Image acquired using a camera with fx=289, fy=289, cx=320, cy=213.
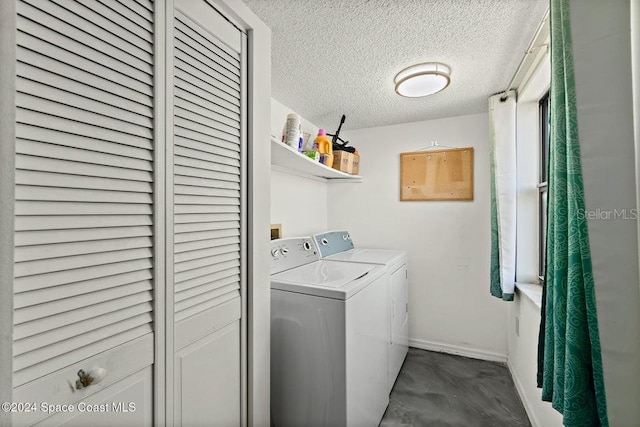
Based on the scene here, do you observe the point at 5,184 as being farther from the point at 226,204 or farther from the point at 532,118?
the point at 532,118

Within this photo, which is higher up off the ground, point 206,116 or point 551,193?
point 206,116

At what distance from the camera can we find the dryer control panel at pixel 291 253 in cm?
180

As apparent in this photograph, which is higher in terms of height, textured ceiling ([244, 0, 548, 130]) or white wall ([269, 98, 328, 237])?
textured ceiling ([244, 0, 548, 130])

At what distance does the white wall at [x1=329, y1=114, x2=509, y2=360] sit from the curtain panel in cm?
49

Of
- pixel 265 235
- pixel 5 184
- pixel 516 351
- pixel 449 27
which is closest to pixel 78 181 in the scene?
pixel 5 184

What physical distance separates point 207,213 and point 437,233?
7.59 feet

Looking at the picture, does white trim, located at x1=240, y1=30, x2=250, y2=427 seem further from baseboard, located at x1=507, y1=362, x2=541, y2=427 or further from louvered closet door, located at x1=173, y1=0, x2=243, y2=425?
baseboard, located at x1=507, y1=362, x2=541, y2=427

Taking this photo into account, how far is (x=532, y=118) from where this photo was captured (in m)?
2.11

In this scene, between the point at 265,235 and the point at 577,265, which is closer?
the point at 577,265

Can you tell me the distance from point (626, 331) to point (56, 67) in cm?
138

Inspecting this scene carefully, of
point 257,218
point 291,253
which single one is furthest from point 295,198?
point 257,218

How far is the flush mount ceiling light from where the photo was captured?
68.9 inches

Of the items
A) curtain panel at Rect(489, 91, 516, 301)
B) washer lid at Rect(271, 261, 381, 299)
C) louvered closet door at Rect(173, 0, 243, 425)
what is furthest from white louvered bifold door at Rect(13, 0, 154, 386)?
curtain panel at Rect(489, 91, 516, 301)

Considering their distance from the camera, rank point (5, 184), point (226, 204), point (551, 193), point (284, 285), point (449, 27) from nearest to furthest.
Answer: point (5, 184)
point (551, 193)
point (226, 204)
point (449, 27)
point (284, 285)
